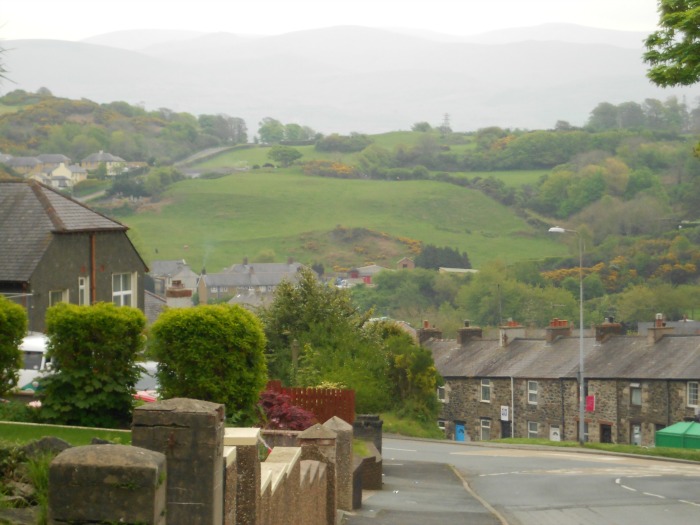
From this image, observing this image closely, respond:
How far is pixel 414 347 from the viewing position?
5794 cm

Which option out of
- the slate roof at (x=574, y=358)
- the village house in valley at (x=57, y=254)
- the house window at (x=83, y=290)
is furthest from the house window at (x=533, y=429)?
the house window at (x=83, y=290)

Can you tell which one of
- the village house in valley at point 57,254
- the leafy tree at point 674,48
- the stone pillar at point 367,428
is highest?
the leafy tree at point 674,48

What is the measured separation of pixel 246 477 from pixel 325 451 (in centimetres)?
661

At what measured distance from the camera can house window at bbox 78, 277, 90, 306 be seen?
98.7 feet

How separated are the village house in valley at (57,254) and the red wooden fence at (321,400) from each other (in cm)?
811

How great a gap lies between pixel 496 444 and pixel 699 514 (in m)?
27.4

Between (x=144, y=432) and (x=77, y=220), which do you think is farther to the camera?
(x=77, y=220)

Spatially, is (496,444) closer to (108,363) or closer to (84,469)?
(108,363)

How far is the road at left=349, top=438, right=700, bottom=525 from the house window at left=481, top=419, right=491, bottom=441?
1820cm

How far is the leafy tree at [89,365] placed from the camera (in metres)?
14.2

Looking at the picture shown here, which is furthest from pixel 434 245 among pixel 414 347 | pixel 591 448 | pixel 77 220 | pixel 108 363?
pixel 108 363

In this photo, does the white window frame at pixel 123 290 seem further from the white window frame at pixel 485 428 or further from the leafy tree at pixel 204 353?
the white window frame at pixel 485 428

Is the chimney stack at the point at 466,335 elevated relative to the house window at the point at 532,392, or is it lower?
elevated

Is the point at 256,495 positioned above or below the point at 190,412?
below
